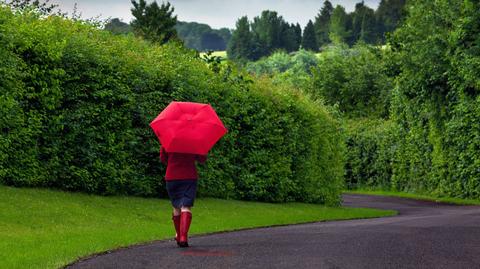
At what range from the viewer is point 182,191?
43.7 feet

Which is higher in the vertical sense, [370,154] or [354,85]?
[354,85]

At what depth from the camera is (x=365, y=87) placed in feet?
235

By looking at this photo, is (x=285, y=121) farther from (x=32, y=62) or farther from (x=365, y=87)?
(x=365, y=87)

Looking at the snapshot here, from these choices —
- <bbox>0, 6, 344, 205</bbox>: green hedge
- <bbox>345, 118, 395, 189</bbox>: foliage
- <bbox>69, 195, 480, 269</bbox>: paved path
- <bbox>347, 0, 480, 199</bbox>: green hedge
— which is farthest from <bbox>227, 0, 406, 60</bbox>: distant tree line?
<bbox>69, 195, 480, 269</bbox>: paved path

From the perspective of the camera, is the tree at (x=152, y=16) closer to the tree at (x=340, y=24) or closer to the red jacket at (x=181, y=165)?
the red jacket at (x=181, y=165)

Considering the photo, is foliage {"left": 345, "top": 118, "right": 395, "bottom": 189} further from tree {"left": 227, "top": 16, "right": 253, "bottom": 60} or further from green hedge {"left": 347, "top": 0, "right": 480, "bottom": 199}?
tree {"left": 227, "top": 16, "right": 253, "bottom": 60}

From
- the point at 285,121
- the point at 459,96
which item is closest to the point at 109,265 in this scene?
the point at 285,121

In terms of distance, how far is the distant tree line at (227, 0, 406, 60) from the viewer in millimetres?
163375

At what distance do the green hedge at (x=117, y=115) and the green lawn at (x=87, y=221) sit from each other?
73 cm

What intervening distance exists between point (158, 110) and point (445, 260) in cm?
1188

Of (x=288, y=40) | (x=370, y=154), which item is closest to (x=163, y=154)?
(x=370, y=154)

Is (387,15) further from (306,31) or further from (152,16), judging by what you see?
(152,16)

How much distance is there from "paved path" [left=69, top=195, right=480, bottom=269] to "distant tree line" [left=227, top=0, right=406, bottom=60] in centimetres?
14317

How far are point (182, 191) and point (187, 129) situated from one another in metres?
1.03
